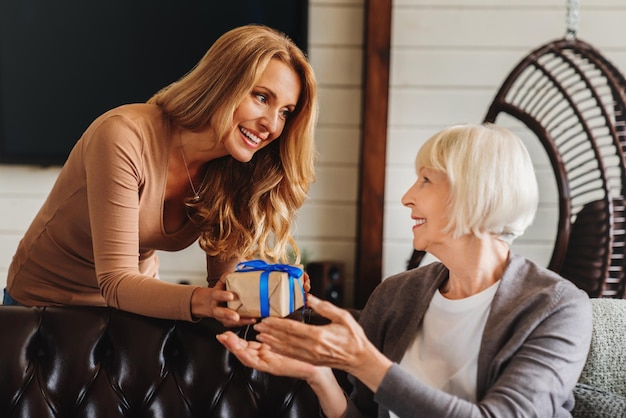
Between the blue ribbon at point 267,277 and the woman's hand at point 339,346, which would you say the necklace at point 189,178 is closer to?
the blue ribbon at point 267,277


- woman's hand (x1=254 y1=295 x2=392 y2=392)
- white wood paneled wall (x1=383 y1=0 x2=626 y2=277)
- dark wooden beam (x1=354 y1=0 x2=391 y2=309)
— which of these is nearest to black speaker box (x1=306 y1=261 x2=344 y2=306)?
dark wooden beam (x1=354 y1=0 x2=391 y2=309)

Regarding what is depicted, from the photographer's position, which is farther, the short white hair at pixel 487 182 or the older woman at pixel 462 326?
the short white hair at pixel 487 182

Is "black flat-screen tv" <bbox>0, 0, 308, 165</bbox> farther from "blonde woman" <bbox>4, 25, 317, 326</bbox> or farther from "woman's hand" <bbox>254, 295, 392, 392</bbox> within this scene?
"woman's hand" <bbox>254, 295, 392, 392</bbox>

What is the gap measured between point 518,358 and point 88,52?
2.47 metres

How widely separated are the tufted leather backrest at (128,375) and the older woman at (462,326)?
0.16m

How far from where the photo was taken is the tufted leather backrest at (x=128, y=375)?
4.83 ft

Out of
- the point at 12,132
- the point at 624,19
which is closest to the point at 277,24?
the point at 12,132

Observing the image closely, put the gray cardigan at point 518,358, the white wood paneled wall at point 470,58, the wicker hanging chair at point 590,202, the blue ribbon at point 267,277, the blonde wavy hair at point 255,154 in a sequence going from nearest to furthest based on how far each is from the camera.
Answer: the gray cardigan at point 518,358, the blue ribbon at point 267,277, the blonde wavy hair at point 255,154, the wicker hanging chair at point 590,202, the white wood paneled wall at point 470,58

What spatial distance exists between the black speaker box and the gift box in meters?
1.64

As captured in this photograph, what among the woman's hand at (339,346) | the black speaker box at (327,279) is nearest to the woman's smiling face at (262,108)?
the woman's hand at (339,346)

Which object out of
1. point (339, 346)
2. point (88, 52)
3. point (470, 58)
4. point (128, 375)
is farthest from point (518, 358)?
point (88, 52)

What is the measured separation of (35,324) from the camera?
151 centimetres

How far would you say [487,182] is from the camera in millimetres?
1296

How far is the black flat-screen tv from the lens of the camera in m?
3.03
